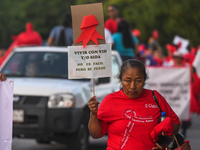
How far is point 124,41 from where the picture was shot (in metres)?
10.2

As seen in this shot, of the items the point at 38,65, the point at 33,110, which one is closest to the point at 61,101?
the point at 33,110

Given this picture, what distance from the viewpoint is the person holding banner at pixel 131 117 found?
13.4ft

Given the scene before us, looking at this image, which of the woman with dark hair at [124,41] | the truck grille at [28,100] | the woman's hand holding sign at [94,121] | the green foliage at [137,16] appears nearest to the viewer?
the woman's hand holding sign at [94,121]

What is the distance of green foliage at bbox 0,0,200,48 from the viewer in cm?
2465

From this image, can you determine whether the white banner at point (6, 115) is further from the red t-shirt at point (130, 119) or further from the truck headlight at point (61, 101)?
the truck headlight at point (61, 101)

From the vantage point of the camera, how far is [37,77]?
8.44 metres

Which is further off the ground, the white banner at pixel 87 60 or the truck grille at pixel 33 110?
the white banner at pixel 87 60

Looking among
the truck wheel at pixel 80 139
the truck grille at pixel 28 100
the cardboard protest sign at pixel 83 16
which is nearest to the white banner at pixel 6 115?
the cardboard protest sign at pixel 83 16

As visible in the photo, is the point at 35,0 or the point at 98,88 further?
the point at 35,0

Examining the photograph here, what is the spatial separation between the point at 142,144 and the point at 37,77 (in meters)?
4.61

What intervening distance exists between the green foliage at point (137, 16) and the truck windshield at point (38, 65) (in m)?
15.8

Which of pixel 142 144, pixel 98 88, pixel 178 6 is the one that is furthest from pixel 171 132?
pixel 178 6

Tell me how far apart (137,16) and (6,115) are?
113 ft

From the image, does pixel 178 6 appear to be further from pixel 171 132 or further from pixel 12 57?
pixel 171 132
